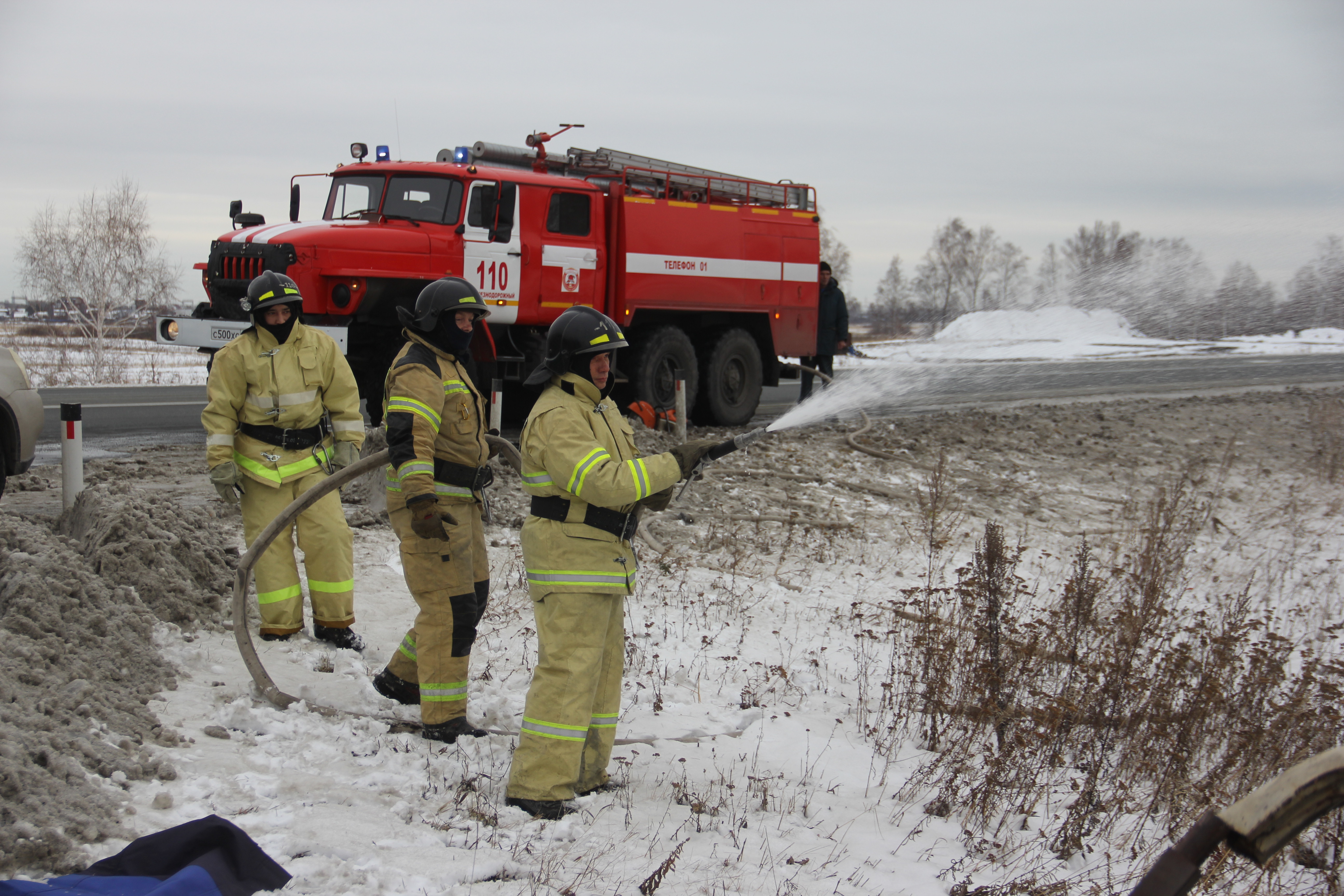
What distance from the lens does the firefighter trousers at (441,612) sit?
4117 millimetres

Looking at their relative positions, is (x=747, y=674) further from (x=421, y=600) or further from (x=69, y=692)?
(x=69, y=692)

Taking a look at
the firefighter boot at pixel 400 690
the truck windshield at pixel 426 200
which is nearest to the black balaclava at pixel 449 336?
the firefighter boot at pixel 400 690

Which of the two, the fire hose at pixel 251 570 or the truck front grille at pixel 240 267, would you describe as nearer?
the fire hose at pixel 251 570

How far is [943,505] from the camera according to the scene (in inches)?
333

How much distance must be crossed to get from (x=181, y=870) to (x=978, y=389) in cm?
1853

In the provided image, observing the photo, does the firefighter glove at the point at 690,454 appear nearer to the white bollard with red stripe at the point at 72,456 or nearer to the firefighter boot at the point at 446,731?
the firefighter boot at the point at 446,731

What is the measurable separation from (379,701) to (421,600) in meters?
0.72

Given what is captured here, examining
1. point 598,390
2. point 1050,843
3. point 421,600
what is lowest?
point 1050,843

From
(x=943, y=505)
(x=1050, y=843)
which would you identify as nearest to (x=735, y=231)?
(x=943, y=505)

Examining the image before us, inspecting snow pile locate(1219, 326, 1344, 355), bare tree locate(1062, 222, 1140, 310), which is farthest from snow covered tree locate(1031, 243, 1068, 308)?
snow pile locate(1219, 326, 1344, 355)

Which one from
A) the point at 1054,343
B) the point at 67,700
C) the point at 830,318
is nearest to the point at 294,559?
the point at 67,700

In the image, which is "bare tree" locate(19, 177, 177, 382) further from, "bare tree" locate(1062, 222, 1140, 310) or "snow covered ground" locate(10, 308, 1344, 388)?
"bare tree" locate(1062, 222, 1140, 310)

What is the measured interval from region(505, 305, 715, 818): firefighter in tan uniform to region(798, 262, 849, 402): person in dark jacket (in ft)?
32.6

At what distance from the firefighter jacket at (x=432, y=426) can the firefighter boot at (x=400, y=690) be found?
87 centimetres
